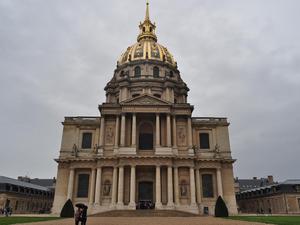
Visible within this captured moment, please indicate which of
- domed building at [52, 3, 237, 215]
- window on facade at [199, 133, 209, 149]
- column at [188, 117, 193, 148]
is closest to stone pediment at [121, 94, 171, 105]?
domed building at [52, 3, 237, 215]

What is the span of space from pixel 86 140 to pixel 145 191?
11302mm

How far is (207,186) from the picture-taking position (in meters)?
39.9

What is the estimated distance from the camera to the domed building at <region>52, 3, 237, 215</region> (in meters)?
37.5

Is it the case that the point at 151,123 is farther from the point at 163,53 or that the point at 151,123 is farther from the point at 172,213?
the point at 163,53

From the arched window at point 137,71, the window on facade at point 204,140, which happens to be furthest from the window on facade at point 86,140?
the window on facade at point 204,140

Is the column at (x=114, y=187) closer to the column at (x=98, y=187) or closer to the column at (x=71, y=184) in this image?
the column at (x=98, y=187)

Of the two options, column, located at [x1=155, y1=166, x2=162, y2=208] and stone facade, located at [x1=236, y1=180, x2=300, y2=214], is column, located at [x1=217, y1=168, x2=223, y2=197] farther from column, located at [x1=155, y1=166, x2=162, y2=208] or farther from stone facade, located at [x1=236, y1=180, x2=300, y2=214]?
stone facade, located at [x1=236, y1=180, x2=300, y2=214]

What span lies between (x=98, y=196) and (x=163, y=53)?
31399 millimetres

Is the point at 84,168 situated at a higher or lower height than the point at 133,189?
higher

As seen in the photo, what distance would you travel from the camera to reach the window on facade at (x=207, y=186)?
39306 mm

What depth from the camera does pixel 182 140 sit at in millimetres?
41156

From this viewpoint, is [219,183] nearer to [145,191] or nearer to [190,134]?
[190,134]

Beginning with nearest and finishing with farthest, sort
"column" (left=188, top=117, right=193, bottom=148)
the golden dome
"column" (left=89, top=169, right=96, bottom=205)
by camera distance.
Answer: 1. "column" (left=89, top=169, right=96, bottom=205)
2. "column" (left=188, top=117, right=193, bottom=148)
3. the golden dome

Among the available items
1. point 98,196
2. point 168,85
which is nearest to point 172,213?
point 98,196
